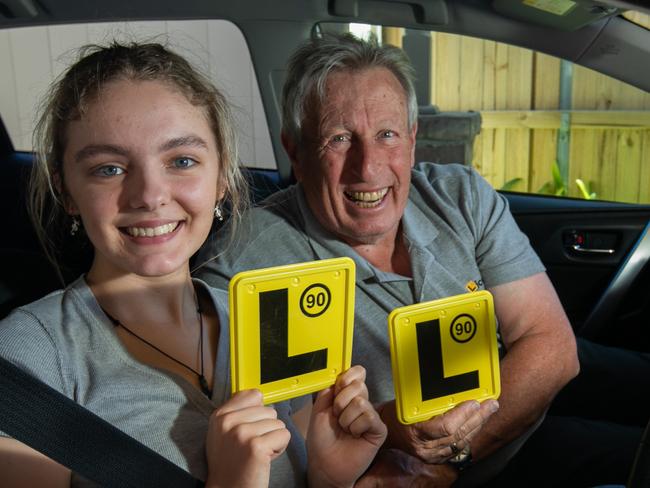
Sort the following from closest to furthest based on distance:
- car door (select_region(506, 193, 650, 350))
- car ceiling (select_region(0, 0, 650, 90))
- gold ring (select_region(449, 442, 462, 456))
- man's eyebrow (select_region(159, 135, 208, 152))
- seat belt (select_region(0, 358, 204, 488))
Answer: seat belt (select_region(0, 358, 204, 488)) < man's eyebrow (select_region(159, 135, 208, 152)) < gold ring (select_region(449, 442, 462, 456)) < car ceiling (select_region(0, 0, 650, 90)) < car door (select_region(506, 193, 650, 350))

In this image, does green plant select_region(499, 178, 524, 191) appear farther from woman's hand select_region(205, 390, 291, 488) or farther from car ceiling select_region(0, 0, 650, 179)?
woman's hand select_region(205, 390, 291, 488)

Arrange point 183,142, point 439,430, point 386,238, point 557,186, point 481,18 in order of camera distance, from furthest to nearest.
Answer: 1. point 557,186
2. point 481,18
3. point 386,238
4. point 439,430
5. point 183,142

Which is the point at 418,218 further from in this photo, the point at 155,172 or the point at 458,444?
the point at 155,172

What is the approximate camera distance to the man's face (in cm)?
151

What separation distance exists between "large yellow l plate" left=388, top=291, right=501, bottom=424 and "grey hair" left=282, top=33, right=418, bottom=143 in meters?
0.65

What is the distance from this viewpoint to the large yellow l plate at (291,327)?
0.89 metres

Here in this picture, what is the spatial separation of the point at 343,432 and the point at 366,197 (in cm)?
61

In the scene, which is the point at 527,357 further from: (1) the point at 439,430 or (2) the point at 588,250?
(2) the point at 588,250

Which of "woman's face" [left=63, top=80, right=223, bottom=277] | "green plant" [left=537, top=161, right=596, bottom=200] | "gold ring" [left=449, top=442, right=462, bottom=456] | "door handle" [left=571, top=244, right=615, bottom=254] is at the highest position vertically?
"woman's face" [left=63, top=80, right=223, bottom=277]

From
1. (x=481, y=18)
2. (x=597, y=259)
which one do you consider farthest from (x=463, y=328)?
(x=597, y=259)

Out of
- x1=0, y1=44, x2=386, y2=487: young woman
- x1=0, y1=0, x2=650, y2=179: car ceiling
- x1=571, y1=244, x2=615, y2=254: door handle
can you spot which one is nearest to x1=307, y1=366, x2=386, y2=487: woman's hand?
x1=0, y1=44, x2=386, y2=487: young woman

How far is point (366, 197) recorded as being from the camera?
1537 mm

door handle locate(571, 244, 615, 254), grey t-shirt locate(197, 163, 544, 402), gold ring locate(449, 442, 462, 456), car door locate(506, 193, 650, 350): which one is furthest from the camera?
door handle locate(571, 244, 615, 254)

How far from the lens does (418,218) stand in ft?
5.43
